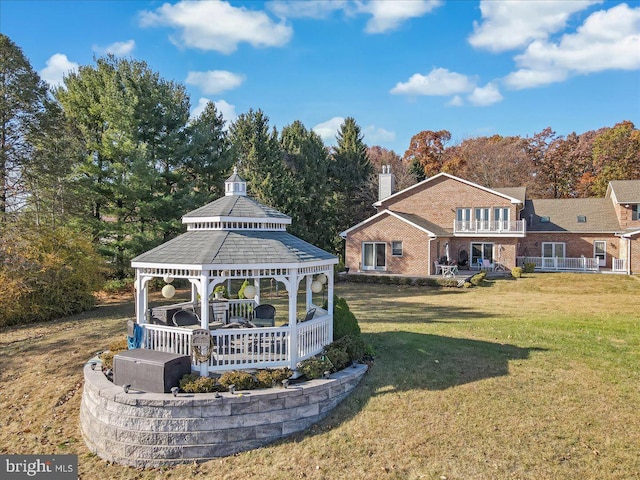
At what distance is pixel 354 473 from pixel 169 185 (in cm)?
2180

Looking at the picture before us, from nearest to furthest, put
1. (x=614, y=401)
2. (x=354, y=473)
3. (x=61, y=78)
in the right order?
A: (x=354, y=473)
(x=614, y=401)
(x=61, y=78)

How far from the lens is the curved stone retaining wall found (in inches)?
297

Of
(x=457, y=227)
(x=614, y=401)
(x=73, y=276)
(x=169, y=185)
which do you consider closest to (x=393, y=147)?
(x=457, y=227)

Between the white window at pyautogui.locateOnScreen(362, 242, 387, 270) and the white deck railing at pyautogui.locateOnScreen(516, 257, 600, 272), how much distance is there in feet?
33.8

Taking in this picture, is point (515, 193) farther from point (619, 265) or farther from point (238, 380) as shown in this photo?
point (238, 380)

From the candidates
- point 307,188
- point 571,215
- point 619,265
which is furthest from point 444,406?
point 571,215

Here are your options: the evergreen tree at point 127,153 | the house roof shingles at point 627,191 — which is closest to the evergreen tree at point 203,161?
the evergreen tree at point 127,153

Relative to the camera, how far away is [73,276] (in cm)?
1750

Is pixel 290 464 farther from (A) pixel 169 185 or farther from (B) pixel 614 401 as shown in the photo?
(A) pixel 169 185

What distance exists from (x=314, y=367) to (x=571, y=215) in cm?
2989

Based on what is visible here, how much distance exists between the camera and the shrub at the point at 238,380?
8.10m

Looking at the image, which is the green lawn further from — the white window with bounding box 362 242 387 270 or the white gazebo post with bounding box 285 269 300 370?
the white window with bounding box 362 242 387 270

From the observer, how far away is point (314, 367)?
8898 millimetres

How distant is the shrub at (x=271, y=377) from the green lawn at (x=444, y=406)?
1128mm
